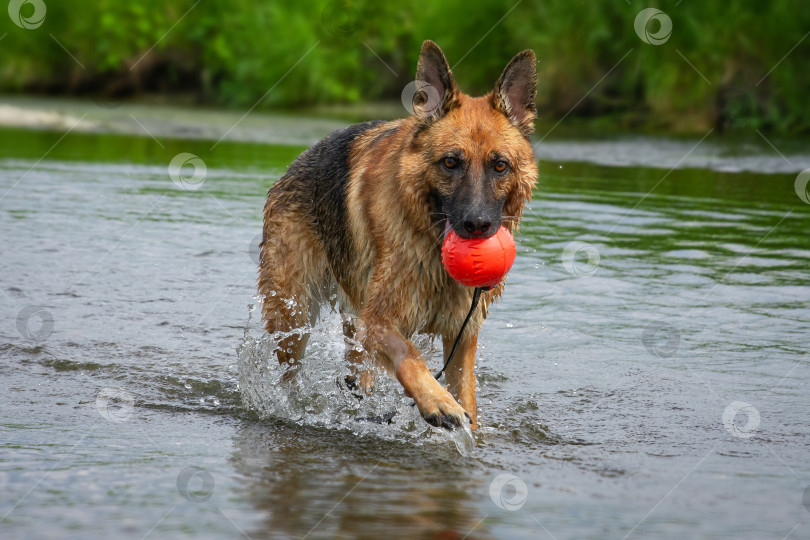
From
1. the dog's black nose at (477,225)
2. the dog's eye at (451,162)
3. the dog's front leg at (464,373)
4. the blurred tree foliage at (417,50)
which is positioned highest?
the blurred tree foliage at (417,50)

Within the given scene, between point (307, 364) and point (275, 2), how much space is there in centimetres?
2229

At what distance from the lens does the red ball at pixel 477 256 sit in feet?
16.8

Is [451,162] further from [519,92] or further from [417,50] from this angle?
[417,50]

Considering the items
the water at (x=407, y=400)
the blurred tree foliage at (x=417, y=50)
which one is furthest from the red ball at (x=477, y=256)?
the blurred tree foliage at (x=417, y=50)

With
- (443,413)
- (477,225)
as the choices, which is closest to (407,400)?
(443,413)

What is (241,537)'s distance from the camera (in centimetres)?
405

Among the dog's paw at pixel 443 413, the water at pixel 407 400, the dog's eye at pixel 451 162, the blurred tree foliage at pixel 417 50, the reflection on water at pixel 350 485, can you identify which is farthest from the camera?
the blurred tree foliage at pixel 417 50

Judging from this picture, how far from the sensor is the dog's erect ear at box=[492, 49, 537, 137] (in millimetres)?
5480

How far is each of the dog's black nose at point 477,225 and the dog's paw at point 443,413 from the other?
0.81m

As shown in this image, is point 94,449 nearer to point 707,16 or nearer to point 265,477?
point 265,477

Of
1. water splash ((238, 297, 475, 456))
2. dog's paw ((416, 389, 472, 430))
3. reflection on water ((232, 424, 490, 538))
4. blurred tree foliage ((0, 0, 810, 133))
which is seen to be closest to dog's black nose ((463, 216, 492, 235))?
dog's paw ((416, 389, 472, 430))

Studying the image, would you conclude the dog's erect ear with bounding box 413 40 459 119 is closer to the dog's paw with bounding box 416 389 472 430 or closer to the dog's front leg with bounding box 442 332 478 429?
the dog's front leg with bounding box 442 332 478 429

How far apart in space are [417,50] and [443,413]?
22.0 meters

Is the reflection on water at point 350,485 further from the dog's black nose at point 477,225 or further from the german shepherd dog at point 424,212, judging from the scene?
the dog's black nose at point 477,225
